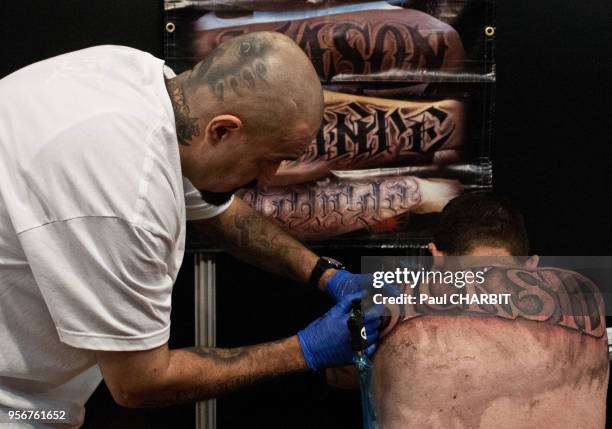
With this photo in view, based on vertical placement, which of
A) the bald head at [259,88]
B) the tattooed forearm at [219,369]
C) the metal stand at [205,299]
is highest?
the bald head at [259,88]

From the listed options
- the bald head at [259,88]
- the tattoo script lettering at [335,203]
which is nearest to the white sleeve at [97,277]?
the bald head at [259,88]

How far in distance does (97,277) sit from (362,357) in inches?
21.2

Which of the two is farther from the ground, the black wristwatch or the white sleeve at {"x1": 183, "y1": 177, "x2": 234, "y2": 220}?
the white sleeve at {"x1": 183, "y1": 177, "x2": 234, "y2": 220}

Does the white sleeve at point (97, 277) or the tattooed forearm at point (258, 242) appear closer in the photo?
the white sleeve at point (97, 277)

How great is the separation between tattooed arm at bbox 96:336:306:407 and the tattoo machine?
0.37 feet

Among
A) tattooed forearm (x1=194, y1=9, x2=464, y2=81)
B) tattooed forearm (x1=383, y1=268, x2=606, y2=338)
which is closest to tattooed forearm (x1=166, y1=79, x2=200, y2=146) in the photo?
tattooed forearm (x1=383, y1=268, x2=606, y2=338)

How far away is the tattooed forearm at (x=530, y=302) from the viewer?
1.28m

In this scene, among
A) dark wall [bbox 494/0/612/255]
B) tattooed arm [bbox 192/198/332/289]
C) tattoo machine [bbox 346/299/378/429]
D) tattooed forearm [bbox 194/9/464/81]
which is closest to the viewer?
tattoo machine [bbox 346/299/378/429]

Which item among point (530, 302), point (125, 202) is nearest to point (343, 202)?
point (530, 302)

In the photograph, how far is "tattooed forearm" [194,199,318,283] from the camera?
1678 mm

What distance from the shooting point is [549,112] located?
6.86 feet

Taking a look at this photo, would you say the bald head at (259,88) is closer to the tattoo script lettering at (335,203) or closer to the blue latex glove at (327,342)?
the blue latex glove at (327,342)

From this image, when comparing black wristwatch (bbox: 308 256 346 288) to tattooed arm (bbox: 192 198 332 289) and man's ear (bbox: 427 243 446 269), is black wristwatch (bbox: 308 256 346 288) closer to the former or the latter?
tattooed arm (bbox: 192 198 332 289)

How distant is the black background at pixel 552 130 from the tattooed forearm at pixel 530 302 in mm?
822
